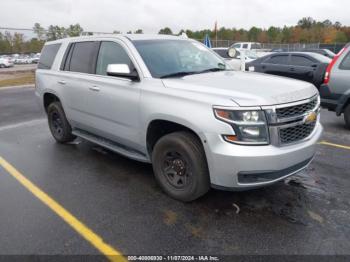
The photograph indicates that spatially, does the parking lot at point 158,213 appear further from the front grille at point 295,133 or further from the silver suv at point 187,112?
the front grille at point 295,133

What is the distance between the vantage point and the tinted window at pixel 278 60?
38.4 feet

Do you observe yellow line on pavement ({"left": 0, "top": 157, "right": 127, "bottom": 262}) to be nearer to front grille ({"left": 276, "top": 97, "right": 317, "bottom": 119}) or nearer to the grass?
front grille ({"left": 276, "top": 97, "right": 317, "bottom": 119})

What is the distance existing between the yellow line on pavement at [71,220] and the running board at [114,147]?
108 cm

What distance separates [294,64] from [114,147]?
879cm

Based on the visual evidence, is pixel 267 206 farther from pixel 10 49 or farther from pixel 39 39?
pixel 10 49

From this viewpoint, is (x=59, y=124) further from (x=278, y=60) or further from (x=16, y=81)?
(x=16, y=81)

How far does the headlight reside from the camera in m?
3.13

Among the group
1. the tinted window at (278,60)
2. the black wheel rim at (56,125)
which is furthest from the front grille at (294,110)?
the tinted window at (278,60)

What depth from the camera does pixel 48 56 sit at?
621 centimetres

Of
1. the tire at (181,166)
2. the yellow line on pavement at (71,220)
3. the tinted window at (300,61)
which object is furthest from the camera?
the tinted window at (300,61)

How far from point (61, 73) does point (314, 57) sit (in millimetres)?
8848

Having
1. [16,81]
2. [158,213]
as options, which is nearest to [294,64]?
[158,213]

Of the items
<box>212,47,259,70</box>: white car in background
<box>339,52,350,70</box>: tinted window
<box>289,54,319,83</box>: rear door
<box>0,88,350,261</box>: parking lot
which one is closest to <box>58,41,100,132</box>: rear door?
<box>0,88,350,261</box>: parking lot

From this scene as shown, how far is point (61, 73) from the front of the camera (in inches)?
221
